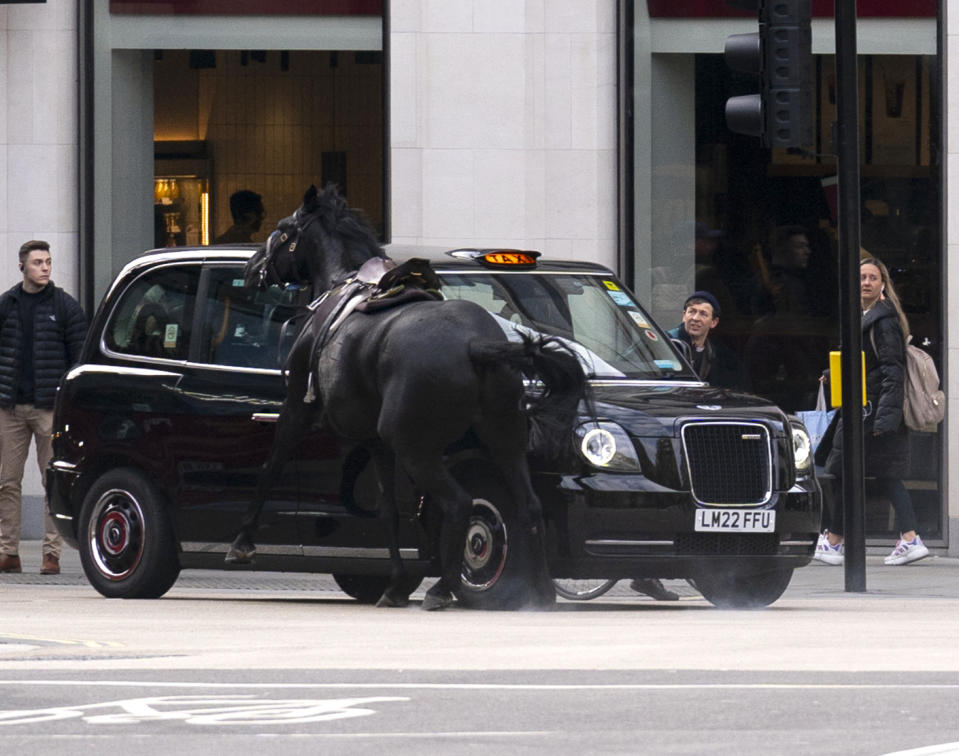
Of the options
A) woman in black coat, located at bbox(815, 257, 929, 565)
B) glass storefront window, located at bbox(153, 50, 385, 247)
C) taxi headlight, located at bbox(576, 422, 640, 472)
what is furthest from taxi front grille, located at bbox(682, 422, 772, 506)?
glass storefront window, located at bbox(153, 50, 385, 247)

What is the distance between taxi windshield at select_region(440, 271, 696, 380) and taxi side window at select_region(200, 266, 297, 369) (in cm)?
91

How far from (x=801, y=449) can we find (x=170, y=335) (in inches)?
127

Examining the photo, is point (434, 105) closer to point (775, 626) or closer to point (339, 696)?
point (775, 626)

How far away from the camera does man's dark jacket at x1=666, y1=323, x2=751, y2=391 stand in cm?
1436

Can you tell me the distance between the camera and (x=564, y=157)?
1775 cm

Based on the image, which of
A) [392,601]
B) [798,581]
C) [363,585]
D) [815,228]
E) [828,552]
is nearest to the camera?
[392,601]

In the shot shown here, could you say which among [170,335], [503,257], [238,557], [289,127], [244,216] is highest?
[289,127]

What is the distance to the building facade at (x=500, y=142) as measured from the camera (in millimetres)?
17406

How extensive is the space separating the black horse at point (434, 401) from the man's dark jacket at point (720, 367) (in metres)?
2.82

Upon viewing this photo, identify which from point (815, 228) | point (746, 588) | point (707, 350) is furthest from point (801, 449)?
point (815, 228)

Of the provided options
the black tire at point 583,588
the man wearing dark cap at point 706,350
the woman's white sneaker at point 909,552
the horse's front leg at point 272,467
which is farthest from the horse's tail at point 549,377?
the woman's white sneaker at point 909,552

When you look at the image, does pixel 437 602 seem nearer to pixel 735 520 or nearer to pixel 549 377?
pixel 549 377

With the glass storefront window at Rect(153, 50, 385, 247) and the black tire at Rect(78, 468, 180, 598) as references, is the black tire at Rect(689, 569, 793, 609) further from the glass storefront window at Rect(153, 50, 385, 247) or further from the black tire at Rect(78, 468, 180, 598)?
the glass storefront window at Rect(153, 50, 385, 247)

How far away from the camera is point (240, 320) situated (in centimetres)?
1262
